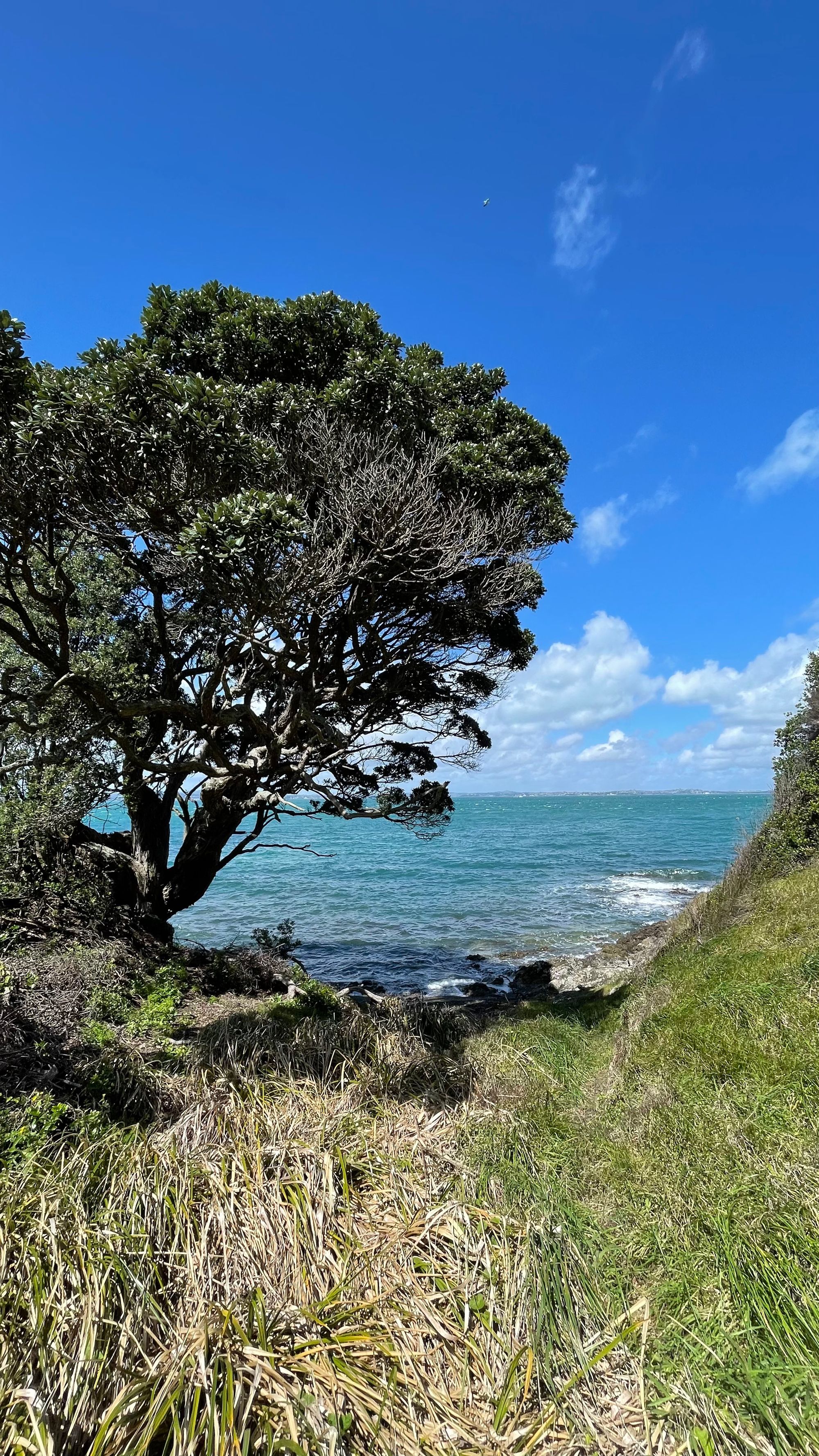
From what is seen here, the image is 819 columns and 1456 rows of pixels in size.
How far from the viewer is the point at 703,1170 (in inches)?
150

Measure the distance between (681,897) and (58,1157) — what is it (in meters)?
26.7

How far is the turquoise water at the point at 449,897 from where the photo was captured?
1753 cm

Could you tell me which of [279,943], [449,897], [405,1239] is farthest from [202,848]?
[449,897]

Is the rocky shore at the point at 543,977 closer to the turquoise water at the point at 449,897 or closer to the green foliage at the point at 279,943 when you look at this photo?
the turquoise water at the point at 449,897

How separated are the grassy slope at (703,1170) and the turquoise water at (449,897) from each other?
26.2 ft

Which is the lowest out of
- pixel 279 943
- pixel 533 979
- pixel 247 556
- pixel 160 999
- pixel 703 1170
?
pixel 533 979

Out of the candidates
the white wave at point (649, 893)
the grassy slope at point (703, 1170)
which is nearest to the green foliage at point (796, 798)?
the grassy slope at point (703, 1170)

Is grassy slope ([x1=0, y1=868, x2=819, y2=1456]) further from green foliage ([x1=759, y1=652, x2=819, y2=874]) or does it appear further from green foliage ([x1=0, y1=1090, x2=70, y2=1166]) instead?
green foliage ([x1=759, y1=652, x2=819, y2=874])

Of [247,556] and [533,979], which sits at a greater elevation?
[247,556]

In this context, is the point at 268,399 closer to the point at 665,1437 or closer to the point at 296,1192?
the point at 296,1192

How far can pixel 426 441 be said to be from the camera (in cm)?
815

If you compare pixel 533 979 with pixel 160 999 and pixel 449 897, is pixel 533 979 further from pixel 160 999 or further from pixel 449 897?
pixel 449 897

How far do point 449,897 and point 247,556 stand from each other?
2242 cm

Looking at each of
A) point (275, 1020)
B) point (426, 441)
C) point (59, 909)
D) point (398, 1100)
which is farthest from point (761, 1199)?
point (59, 909)
